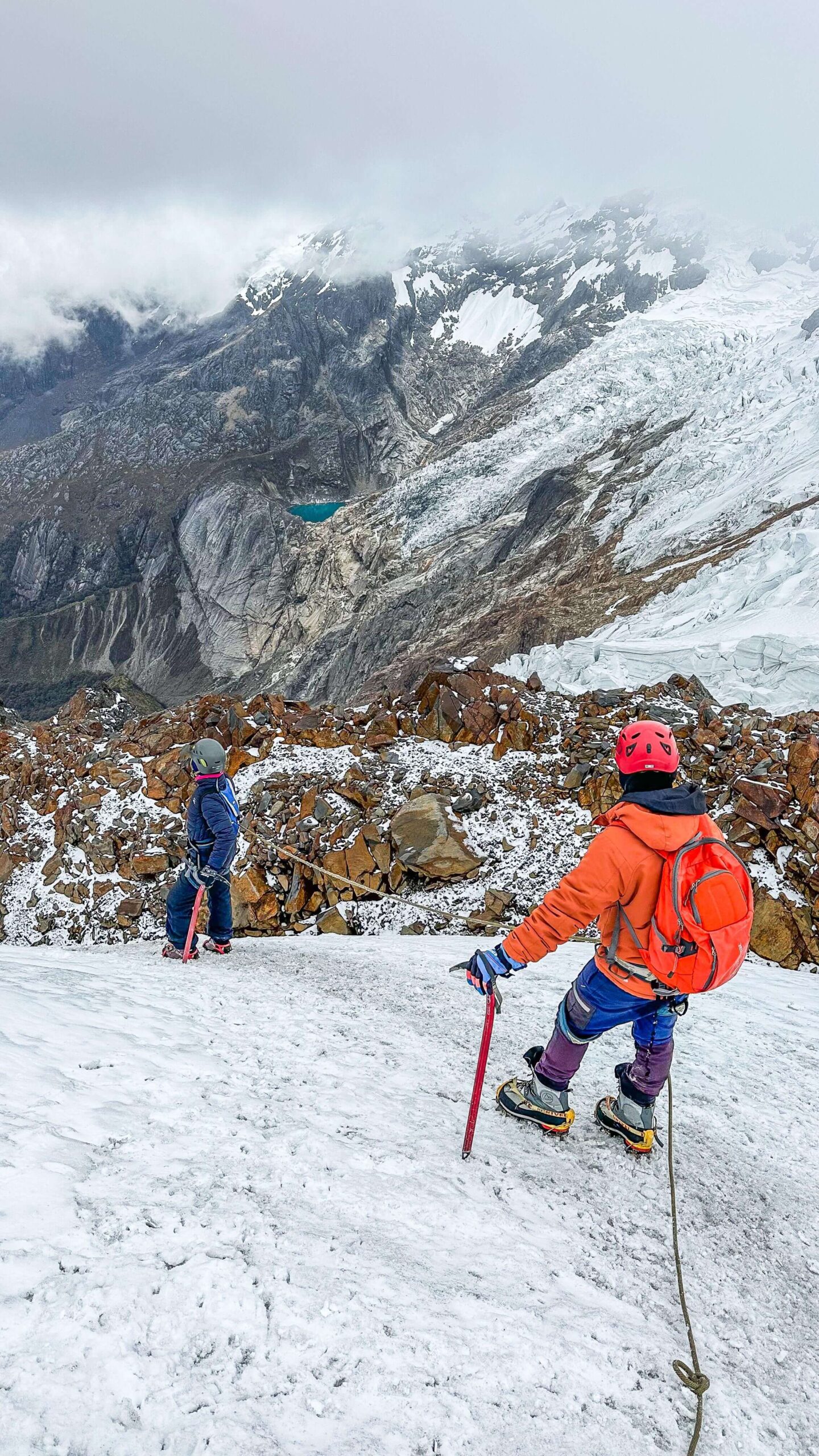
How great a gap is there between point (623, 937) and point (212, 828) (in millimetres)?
4308

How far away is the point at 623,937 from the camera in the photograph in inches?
127

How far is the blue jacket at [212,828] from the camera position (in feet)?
20.6

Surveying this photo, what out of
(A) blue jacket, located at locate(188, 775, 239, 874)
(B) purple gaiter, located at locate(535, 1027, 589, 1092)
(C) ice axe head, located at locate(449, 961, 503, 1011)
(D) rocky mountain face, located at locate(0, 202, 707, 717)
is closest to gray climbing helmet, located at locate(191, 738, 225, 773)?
(A) blue jacket, located at locate(188, 775, 239, 874)

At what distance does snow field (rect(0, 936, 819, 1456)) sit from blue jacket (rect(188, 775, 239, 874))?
173 cm

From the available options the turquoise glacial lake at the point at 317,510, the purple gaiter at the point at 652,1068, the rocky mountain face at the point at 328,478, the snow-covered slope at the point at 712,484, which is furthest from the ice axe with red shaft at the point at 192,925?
the turquoise glacial lake at the point at 317,510

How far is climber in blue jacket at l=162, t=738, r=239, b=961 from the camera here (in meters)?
6.25

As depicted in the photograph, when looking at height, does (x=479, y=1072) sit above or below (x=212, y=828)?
below

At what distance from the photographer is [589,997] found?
3.47 metres

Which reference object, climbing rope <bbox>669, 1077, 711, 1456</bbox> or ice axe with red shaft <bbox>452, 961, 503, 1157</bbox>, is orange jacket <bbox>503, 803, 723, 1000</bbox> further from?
climbing rope <bbox>669, 1077, 711, 1456</bbox>

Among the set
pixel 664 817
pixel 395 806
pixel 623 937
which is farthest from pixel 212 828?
pixel 664 817

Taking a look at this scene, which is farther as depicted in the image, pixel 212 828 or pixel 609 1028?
pixel 212 828

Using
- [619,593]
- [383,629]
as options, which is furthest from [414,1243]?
[383,629]

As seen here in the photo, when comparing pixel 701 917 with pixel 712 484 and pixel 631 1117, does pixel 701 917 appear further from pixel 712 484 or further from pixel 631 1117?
pixel 712 484

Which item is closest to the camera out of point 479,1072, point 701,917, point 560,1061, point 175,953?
point 701,917
